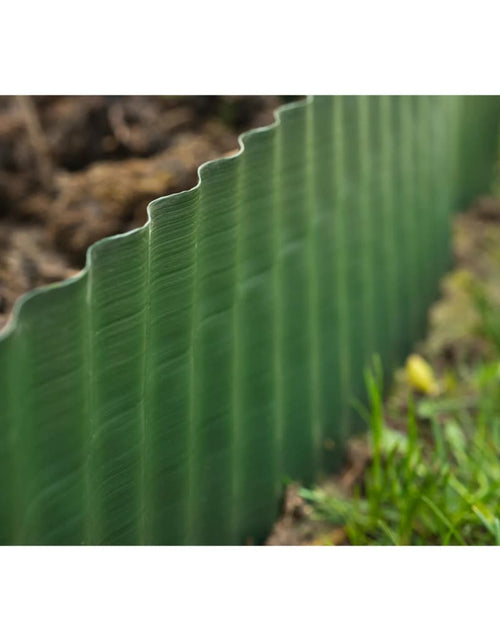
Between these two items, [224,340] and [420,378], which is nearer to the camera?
[224,340]

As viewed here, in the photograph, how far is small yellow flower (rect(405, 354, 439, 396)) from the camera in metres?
2.96

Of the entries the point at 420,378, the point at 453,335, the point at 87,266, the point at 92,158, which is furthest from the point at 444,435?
the point at 87,266

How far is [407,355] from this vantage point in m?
3.15

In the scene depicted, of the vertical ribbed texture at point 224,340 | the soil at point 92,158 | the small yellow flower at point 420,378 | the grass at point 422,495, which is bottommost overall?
the grass at point 422,495

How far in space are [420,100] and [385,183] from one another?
0.40 metres

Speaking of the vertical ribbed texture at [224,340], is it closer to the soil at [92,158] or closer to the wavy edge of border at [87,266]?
the wavy edge of border at [87,266]

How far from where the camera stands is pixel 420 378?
2.96m

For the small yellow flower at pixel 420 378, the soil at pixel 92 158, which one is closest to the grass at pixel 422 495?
the small yellow flower at pixel 420 378

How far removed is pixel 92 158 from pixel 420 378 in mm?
1244

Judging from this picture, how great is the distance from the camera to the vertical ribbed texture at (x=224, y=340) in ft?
4.46

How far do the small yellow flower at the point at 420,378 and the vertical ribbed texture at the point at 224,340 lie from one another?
0.06 metres

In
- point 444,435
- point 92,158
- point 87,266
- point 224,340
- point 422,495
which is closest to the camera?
point 87,266

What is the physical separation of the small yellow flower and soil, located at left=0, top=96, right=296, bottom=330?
2.87ft

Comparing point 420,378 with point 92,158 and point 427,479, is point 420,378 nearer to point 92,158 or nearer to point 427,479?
point 427,479
